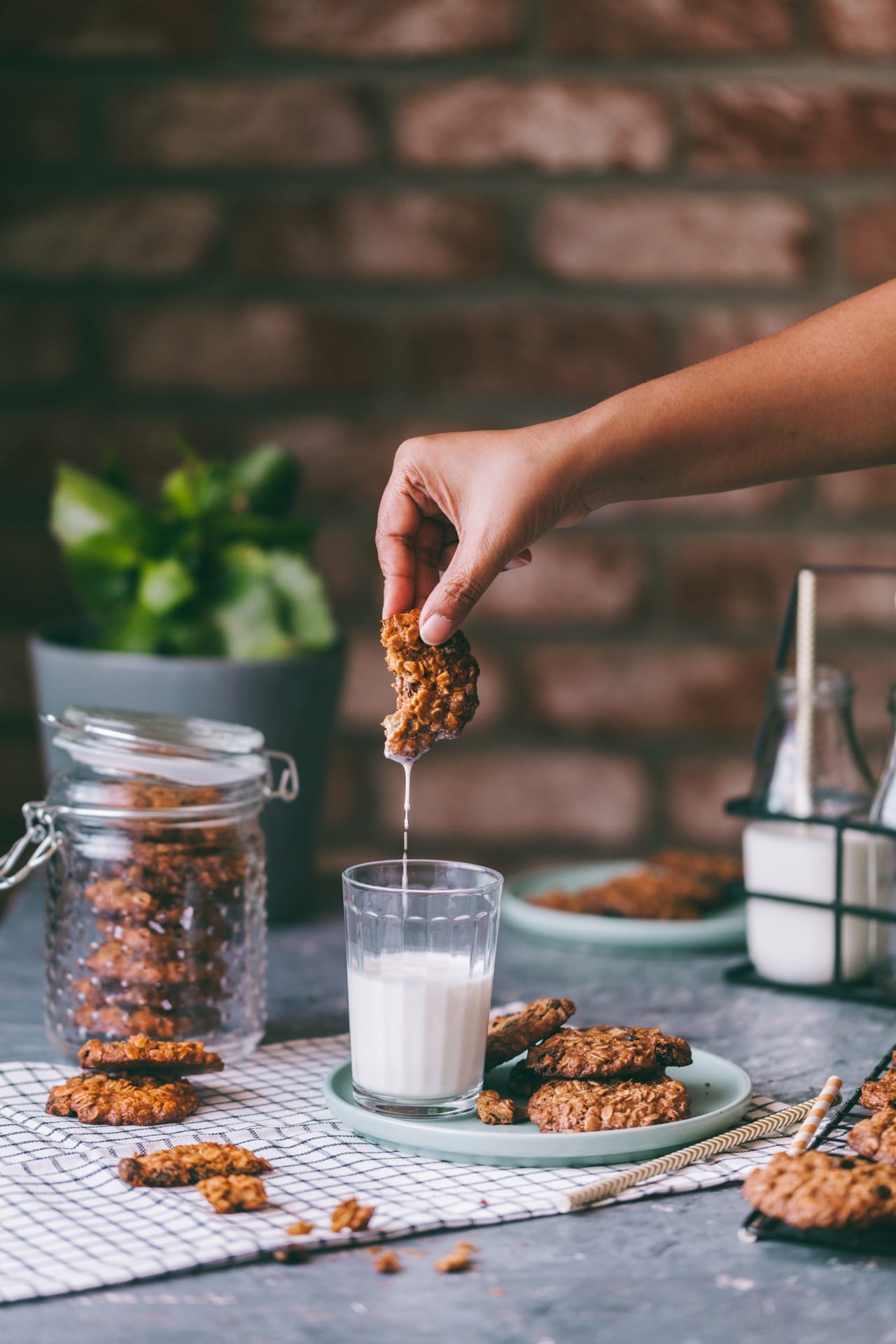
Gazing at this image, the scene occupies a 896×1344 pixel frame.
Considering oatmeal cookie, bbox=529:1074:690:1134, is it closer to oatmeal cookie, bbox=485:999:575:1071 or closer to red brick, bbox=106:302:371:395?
oatmeal cookie, bbox=485:999:575:1071

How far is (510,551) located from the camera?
36.7 inches

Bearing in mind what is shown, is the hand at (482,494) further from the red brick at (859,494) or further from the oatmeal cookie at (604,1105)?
the red brick at (859,494)

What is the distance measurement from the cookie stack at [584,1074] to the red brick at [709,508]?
3.45 ft

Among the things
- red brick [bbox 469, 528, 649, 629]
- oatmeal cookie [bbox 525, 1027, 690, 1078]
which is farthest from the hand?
red brick [bbox 469, 528, 649, 629]

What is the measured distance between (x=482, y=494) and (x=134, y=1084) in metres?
0.41

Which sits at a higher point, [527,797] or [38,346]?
[38,346]

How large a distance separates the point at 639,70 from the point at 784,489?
0.53 m

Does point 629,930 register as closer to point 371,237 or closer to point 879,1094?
point 879,1094

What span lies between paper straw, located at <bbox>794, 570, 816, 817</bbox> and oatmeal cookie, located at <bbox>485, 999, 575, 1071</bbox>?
35 centimetres

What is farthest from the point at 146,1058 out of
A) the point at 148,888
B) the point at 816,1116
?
the point at 816,1116

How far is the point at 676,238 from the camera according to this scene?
1.84m

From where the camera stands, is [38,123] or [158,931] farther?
[38,123]

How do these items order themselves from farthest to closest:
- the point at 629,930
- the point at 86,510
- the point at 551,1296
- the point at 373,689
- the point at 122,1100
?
the point at 373,689
the point at 86,510
the point at 629,930
the point at 122,1100
the point at 551,1296

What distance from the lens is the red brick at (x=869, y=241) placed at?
5.98 feet
